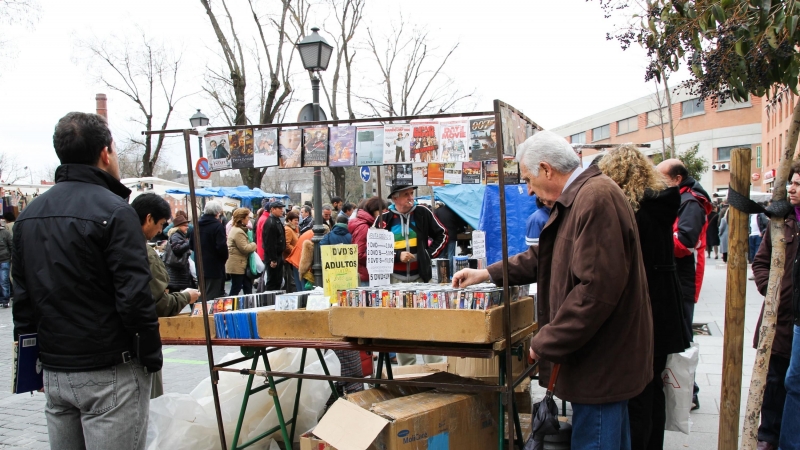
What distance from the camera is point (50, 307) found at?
234cm

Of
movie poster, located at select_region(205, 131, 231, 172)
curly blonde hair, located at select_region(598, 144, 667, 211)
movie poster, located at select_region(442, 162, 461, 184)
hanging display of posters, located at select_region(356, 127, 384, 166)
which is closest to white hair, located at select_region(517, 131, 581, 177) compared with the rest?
curly blonde hair, located at select_region(598, 144, 667, 211)

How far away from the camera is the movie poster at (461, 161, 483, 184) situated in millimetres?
4820

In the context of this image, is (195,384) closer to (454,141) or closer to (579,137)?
(454,141)

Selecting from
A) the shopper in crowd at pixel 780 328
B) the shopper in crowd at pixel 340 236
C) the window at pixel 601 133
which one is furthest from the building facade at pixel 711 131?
the shopper in crowd at pixel 780 328

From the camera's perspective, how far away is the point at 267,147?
3438 mm

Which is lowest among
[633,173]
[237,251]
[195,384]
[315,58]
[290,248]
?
[195,384]

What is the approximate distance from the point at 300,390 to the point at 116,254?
2007mm

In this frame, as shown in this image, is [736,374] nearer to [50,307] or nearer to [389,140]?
[389,140]

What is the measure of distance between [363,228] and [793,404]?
4036mm

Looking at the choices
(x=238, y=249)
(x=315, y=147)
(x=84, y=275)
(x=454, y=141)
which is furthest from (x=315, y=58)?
(x=84, y=275)

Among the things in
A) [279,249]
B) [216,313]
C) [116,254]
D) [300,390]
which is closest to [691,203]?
[300,390]

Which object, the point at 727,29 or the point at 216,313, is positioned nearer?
the point at 727,29

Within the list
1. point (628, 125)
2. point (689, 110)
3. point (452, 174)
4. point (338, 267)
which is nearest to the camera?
point (338, 267)

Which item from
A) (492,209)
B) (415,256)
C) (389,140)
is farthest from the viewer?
(492,209)
